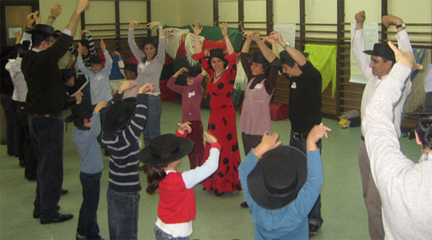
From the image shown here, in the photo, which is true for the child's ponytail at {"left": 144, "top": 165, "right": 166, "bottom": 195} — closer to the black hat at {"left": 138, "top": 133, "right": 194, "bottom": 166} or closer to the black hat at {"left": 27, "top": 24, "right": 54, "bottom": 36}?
the black hat at {"left": 138, "top": 133, "right": 194, "bottom": 166}

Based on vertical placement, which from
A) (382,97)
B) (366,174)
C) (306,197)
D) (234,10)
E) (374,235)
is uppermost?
(234,10)

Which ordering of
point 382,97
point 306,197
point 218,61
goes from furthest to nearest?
1. point 218,61
2. point 306,197
3. point 382,97

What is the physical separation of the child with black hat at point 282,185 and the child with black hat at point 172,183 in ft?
1.25

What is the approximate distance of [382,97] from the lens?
6.21ft

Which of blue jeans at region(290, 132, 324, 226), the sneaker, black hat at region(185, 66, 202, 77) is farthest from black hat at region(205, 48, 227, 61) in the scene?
the sneaker

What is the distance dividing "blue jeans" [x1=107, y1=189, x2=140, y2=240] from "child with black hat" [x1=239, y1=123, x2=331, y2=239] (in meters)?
1.18

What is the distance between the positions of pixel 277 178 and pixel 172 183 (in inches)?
29.8

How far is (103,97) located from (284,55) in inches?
123

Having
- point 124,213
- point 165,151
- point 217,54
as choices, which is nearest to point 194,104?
point 217,54

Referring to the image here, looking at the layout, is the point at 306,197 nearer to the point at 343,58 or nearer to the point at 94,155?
the point at 94,155

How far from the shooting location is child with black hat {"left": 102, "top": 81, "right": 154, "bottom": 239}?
326 cm

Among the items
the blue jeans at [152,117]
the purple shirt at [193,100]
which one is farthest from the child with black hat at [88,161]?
the blue jeans at [152,117]

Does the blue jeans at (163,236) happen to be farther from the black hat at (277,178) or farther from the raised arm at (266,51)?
the raised arm at (266,51)

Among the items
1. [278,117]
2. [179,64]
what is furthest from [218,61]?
[179,64]
